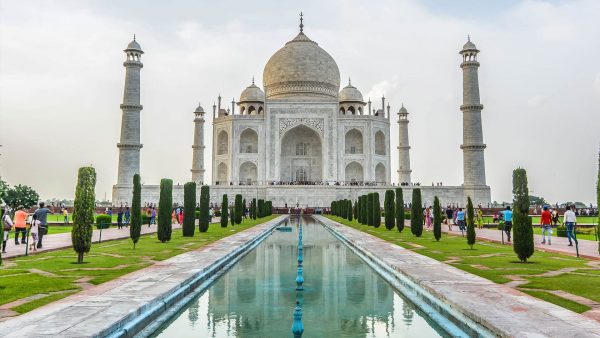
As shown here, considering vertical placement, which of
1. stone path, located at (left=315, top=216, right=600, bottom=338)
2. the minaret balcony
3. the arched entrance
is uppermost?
the minaret balcony

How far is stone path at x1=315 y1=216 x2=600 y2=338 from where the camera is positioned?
3.01m

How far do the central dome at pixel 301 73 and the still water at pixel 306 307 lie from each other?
28360 millimetres

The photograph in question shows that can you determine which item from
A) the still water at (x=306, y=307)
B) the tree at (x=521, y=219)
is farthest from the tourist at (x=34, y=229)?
the tree at (x=521, y=219)

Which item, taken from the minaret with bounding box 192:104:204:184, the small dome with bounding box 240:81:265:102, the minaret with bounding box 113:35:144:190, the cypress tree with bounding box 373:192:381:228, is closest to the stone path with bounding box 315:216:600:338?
the cypress tree with bounding box 373:192:381:228

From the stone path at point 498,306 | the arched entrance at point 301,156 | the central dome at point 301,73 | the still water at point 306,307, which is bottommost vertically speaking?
the still water at point 306,307

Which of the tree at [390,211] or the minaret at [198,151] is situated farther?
the minaret at [198,151]

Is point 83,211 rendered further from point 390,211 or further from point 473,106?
point 473,106

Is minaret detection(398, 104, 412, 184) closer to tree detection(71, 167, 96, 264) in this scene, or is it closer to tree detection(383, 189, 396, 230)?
tree detection(383, 189, 396, 230)

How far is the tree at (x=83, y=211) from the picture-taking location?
6613mm

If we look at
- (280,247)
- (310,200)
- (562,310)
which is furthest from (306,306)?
(310,200)

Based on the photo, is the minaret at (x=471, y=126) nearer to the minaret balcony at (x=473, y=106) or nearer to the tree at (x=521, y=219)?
the minaret balcony at (x=473, y=106)

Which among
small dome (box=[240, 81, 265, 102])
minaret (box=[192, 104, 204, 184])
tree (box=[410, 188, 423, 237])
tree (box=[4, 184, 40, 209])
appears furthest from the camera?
small dome (box=[240, 81, 265, 102])

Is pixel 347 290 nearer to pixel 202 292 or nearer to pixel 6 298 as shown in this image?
pixel 202 292

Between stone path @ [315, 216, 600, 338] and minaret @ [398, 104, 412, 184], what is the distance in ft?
95.7
